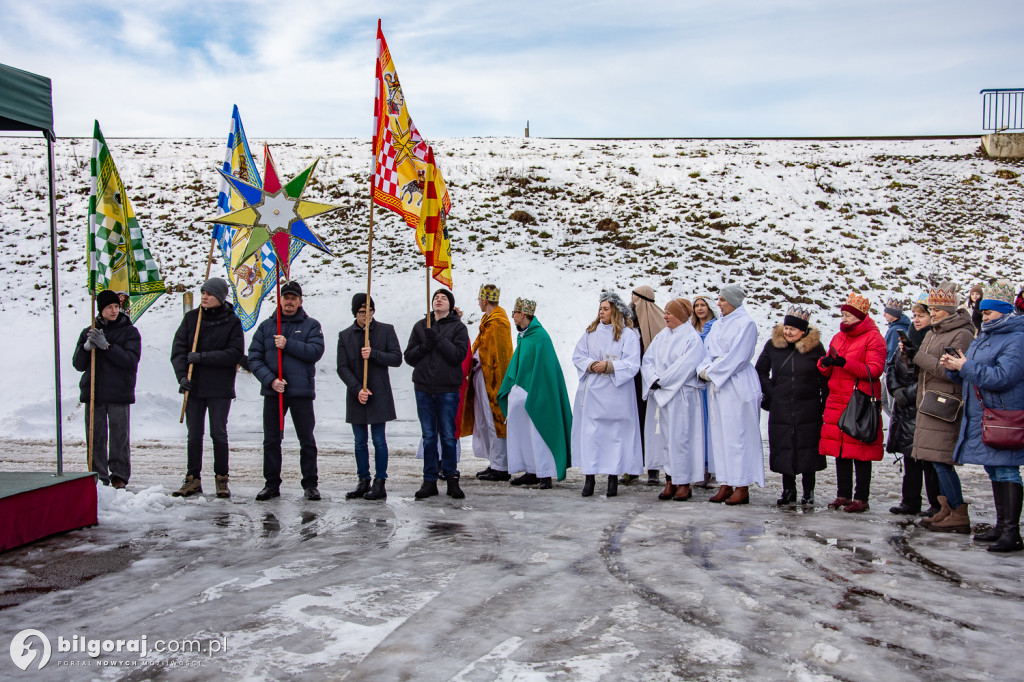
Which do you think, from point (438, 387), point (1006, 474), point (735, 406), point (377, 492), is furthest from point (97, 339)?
point (1006, 474)

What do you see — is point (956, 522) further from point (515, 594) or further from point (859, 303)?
point (515, 594)

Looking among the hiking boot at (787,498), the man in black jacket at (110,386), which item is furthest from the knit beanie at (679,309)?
the man in black jacket at (110,386)

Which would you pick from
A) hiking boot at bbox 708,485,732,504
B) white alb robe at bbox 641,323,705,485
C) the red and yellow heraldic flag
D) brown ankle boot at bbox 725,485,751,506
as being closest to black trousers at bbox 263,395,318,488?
the red and yellow heraldic flag

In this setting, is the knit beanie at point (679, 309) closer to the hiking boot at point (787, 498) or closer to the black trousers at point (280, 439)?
the hiking boot at point (787, 498)

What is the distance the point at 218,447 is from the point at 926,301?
663 centimetres

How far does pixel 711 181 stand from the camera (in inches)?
1069

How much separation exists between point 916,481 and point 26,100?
314 inches

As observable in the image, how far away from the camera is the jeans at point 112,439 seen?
26.7ft

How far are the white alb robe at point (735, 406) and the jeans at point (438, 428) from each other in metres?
2.52

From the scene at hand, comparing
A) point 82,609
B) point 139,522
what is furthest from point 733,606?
point 139,522

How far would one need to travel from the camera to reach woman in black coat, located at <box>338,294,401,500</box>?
8031 mm

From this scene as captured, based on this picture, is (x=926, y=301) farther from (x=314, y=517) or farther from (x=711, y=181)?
(x=711, y=181)

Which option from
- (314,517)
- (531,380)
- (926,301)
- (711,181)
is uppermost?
(711,181)

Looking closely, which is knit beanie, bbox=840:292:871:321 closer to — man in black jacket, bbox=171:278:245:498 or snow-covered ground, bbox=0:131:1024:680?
snow-covered ground, bbox=0:131:1024:680
